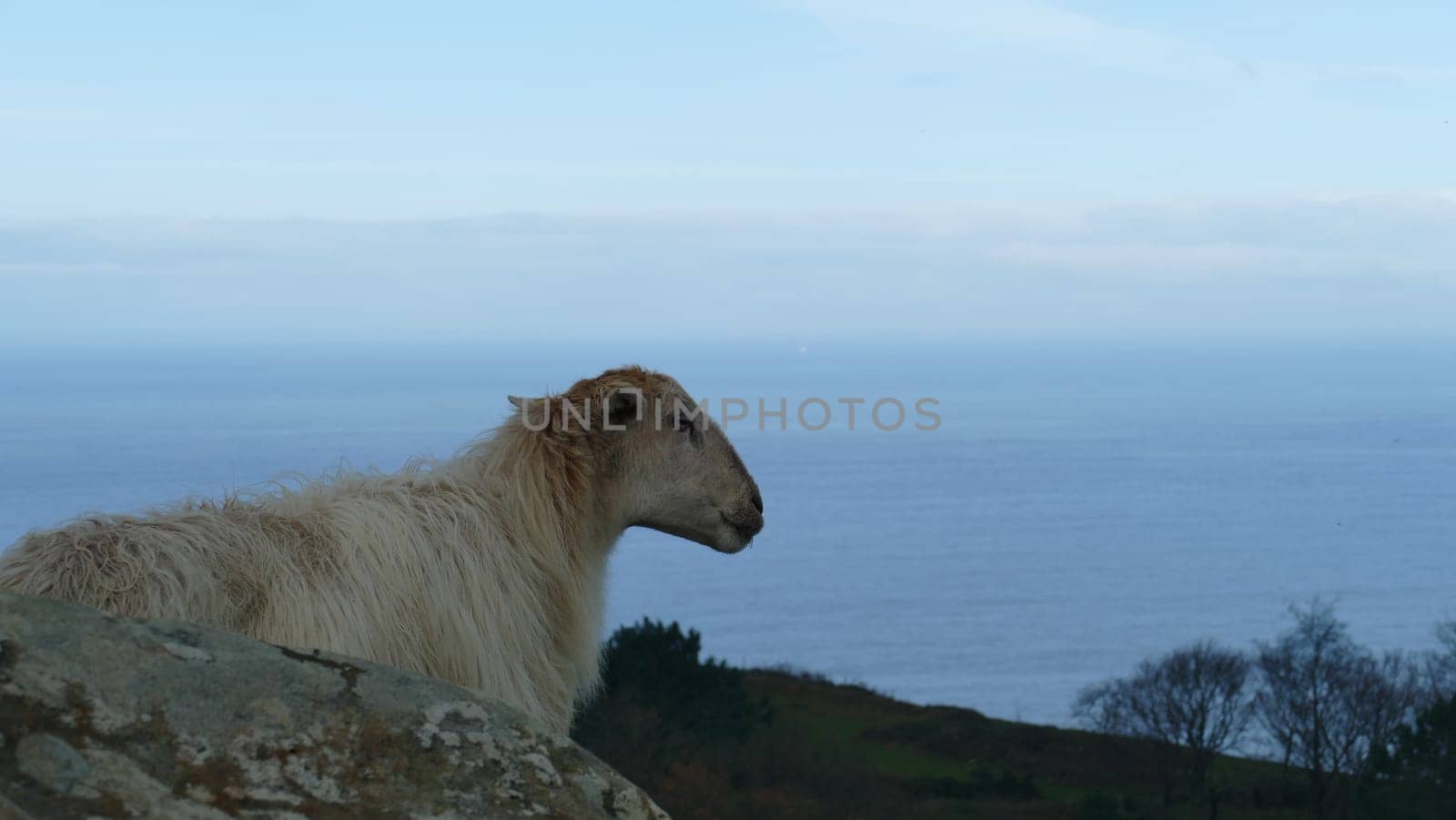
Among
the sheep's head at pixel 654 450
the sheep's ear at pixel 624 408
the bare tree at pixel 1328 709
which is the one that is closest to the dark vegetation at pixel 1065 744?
the bare tree at pixel 1328 709

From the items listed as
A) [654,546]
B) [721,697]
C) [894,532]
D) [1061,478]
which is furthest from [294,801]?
[1061,478]

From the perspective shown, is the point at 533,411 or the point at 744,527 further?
the point at 744,527

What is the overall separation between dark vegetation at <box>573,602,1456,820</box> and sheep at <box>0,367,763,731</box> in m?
19.8

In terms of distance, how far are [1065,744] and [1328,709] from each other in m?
Result: 8.37

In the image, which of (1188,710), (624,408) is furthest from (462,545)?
(1188,710)

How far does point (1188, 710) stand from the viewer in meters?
42.7

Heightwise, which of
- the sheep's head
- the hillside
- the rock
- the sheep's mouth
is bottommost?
the hillside

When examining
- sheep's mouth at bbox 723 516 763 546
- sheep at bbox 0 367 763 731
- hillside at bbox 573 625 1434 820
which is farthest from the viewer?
hillside at bbox 573 625 1434 820

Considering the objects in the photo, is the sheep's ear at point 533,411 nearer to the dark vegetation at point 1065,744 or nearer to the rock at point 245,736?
the rock at point 245,736

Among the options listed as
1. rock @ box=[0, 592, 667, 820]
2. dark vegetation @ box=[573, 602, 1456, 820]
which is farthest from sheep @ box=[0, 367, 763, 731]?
dark vegetation @ box=[573, 602, 1456, 820]

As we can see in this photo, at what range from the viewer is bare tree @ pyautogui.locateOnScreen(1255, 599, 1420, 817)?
1507 inches

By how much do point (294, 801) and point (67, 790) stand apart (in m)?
0.49

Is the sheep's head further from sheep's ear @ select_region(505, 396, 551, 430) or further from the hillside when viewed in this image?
the hillside

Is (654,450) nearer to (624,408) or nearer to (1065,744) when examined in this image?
(624,408)
